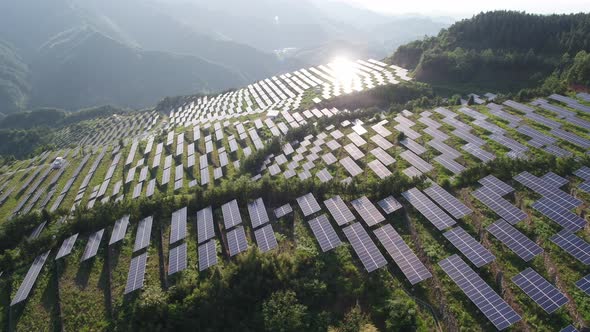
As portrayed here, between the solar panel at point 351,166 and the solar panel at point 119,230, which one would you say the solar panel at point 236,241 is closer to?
the solar panel at point 119,230

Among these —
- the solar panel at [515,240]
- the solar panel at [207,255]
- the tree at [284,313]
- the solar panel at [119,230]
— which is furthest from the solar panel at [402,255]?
the solar panel at [119,230]

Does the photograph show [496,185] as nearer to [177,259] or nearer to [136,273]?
[177,259]

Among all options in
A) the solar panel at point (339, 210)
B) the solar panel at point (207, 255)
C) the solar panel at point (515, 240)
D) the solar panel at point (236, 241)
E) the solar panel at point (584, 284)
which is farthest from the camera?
the solar panel at point (339, 210)

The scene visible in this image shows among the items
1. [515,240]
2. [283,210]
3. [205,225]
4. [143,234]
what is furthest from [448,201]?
[143,234]

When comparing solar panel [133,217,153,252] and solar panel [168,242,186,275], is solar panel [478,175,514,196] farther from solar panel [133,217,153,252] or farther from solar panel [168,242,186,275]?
solar panel [133,217,153,252]

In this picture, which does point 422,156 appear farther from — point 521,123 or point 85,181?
point 85,181

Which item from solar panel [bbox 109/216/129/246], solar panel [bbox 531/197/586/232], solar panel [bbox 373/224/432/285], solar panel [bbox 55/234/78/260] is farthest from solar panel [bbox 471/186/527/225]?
solar panel [bbox 55/234/78/260]
